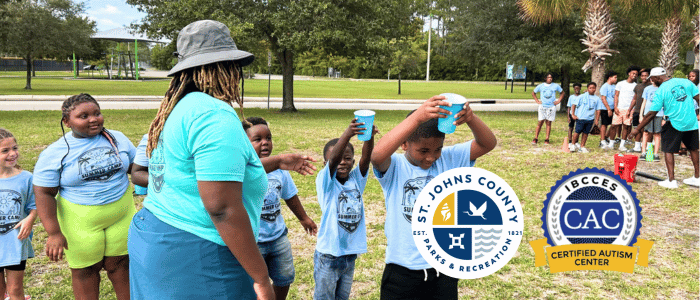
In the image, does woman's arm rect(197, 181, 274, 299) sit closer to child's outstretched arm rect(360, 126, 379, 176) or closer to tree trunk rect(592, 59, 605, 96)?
child's outstretched arm rect(360, 126, 379, 176)

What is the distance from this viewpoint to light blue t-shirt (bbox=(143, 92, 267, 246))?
1.66m

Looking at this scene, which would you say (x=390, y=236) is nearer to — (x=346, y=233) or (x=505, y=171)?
(x=346, y=233)

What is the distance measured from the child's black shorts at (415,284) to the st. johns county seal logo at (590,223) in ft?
5.18

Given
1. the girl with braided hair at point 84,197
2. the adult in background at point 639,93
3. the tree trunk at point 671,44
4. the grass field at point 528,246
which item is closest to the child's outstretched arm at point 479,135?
the grass field at point 528,246

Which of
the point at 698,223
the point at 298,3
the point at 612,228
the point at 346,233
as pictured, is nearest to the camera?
the point at 346,233

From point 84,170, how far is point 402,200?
1986 millimetres

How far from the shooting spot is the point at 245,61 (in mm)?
1980

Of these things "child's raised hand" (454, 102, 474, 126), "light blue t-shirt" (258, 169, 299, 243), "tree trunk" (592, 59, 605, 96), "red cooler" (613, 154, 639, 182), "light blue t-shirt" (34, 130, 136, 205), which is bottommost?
"red cooler" (613, 154, 639, 182)

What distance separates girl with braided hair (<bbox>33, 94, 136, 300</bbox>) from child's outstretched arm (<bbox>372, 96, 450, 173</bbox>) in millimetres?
1810

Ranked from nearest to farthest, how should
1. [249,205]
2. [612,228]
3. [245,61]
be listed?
[249,205], [245,61], [612,228]

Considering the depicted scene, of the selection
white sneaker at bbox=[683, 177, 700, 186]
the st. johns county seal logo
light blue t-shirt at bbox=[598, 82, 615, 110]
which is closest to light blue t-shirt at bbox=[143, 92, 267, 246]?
the st. johns county seal logo

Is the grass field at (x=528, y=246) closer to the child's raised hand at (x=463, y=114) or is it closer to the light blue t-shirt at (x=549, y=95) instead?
the light blue t-shirt at (x=549, y=95)

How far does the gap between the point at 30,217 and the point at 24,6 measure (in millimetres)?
34166

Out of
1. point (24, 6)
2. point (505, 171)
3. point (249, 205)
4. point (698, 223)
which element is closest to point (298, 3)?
point (505, 171)
